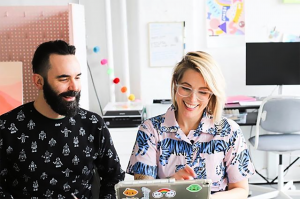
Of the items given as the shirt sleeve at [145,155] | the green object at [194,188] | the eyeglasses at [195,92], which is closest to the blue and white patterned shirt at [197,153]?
the shirt sleeve at [145,155]

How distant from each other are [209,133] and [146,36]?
1.92 metres

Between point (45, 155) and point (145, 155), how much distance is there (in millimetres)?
442

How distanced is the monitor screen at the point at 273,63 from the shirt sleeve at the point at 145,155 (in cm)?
202

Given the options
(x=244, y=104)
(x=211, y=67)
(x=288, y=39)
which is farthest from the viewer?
(x=288, y=39)

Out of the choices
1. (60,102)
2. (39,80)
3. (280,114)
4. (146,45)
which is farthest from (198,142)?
(146,45)

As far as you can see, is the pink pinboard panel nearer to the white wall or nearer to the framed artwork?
the framed artwork

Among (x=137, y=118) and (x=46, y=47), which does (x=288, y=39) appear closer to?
(x=137, y=118)

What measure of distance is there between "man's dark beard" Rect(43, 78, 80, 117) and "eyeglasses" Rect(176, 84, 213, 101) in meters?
0.47

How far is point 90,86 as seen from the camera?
3500mm

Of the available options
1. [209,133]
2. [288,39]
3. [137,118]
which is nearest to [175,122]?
[209,133]

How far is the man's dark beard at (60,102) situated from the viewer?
5.10ft

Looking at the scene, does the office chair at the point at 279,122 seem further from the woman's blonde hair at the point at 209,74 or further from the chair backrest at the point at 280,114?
the woman's blonde hair at the point at 209,74

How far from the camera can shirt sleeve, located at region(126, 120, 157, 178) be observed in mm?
1459

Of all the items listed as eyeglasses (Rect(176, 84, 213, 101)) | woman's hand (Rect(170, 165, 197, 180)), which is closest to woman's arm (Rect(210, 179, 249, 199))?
woman's hand (Rect(170, 165, 197, 180))
